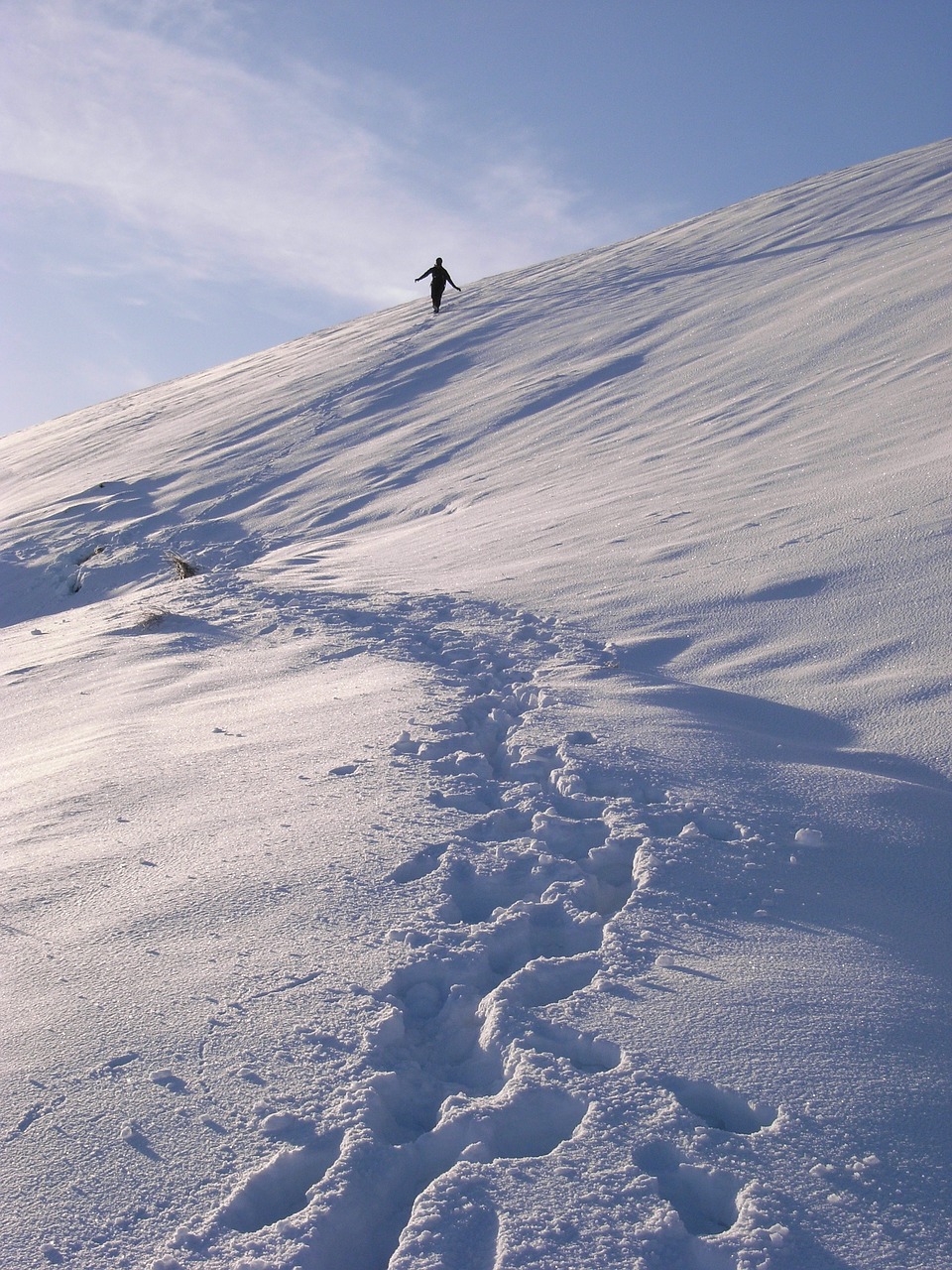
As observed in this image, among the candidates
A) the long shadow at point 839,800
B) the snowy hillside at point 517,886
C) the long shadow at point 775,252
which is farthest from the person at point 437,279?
the long shadow at point 839,800

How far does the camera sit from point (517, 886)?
3.40 m

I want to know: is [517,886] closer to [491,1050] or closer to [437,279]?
[491,1050]

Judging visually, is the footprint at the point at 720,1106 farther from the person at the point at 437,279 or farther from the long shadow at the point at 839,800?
the person at the point at 437,279

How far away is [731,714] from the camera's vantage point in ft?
15.6

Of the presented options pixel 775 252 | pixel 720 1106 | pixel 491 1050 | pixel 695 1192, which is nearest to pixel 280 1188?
pixel 491 1050

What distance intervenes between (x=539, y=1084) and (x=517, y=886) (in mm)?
984

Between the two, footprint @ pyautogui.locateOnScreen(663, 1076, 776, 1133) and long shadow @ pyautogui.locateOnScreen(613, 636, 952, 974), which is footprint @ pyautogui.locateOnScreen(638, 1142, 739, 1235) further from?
long shadow @ pyautogui.locateOnScreen(613, 636, 952, 974)

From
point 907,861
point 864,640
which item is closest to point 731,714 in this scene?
point 864,640

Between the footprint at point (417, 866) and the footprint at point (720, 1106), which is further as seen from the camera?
the footprint at point (417, 866)

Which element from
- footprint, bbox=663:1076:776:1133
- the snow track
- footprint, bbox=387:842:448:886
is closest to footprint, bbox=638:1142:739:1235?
the snow track

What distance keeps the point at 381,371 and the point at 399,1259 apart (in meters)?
16.9

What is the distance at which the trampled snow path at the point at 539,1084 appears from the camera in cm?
207

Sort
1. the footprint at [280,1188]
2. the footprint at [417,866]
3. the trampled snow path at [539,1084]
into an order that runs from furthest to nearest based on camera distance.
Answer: the footprint at [417,866] → the footprint at [280,1188] → the trampled snow path at [539,1084]

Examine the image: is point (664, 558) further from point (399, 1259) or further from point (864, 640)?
point (399, 1259)
